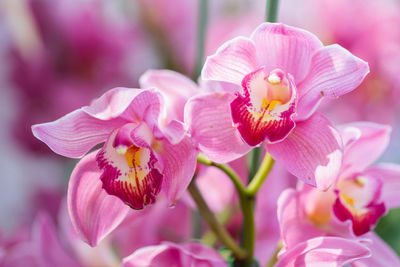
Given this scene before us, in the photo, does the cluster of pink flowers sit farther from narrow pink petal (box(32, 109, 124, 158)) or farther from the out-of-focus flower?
the out-of-focus flower

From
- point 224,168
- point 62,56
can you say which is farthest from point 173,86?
point 62,56

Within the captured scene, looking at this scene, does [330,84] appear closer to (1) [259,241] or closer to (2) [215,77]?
(2) [215,77]

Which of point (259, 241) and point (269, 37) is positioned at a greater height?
point (269, 37)

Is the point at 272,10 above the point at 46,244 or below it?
above

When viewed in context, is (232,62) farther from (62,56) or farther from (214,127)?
(62,56)

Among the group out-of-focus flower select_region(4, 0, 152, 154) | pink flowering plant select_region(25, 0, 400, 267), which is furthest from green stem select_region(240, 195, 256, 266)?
out-of-focus flower select_region(4, 0, 152, 154)

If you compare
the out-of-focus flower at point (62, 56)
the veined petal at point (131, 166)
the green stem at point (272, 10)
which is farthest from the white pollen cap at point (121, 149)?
the out-of-focus flower at point (62, 56)

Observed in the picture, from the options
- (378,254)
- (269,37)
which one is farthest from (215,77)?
(378,254)

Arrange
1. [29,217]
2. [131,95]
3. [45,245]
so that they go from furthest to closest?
[29,217]
[45,245]
[131,95]
